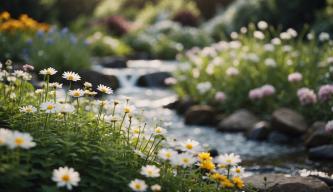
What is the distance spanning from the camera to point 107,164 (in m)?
3.00

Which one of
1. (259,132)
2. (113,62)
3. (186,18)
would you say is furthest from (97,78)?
(186,18)

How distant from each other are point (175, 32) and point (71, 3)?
3663 mm

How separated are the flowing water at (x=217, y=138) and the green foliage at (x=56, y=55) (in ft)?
2.11

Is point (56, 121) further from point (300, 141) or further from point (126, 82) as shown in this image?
point (126, 82)

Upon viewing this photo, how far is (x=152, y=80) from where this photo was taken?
1147cm

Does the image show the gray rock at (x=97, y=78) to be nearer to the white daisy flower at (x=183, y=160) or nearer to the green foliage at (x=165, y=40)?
the green foliage at (x=165, y=40)

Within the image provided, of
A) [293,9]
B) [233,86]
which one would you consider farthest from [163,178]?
[293,9]

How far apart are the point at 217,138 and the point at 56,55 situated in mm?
4353

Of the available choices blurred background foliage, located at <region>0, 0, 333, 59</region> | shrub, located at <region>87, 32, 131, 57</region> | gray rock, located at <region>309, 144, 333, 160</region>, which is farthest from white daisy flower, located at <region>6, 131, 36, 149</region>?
shrub, located at <region>87, 32, 131, 57</region>

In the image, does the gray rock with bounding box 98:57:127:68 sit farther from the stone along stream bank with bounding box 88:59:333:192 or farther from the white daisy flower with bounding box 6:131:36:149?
the white daisy flower with bounding box 6:131:36:149

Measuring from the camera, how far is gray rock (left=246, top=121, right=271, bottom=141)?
712cm

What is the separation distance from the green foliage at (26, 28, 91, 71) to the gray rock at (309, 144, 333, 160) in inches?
220

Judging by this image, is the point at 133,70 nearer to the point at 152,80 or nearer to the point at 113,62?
the point at 113,62

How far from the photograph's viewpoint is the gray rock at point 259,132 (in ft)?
23.4
